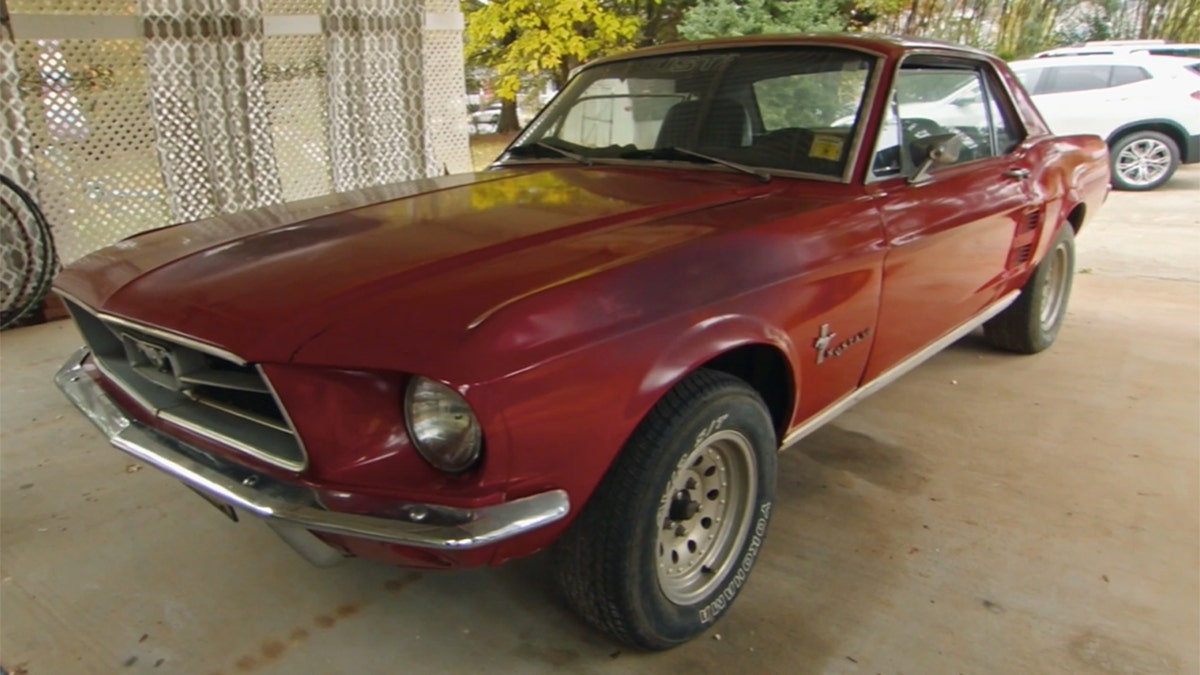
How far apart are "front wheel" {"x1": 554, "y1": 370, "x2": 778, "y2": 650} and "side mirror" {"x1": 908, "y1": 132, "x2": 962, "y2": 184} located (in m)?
1.20

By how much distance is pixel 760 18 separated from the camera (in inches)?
406

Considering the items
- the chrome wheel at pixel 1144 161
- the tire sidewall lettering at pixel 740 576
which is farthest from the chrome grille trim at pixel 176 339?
the chrome wheel at pixel 1144 161

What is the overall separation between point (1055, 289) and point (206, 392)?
4.38 m

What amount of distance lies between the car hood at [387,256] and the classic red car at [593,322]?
0.01 m

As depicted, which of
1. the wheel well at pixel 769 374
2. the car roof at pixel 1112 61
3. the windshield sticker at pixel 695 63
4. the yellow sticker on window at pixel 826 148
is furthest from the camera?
the car roof at pixel 1112 61

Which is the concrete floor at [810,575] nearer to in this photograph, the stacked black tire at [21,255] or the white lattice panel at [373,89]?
the stacked black tire at [21,255]

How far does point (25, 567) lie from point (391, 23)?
511 centimetres

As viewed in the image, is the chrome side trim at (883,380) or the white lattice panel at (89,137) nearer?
the chrome side trim at (883,380)

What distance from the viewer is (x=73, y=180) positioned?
5.19 meters

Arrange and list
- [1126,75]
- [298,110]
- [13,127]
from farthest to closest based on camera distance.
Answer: [1126,75], [298,110], [13,127]

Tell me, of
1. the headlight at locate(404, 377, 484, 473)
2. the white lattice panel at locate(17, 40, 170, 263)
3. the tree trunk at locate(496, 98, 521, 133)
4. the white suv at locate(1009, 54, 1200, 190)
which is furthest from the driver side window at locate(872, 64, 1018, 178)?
the tree trunk at locate(496, 98, 521, 133)

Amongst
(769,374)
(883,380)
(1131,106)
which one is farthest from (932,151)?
(1131,106)

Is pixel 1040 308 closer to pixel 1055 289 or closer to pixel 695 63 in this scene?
pixel 1055 289

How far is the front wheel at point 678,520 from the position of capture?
6.11 ft
